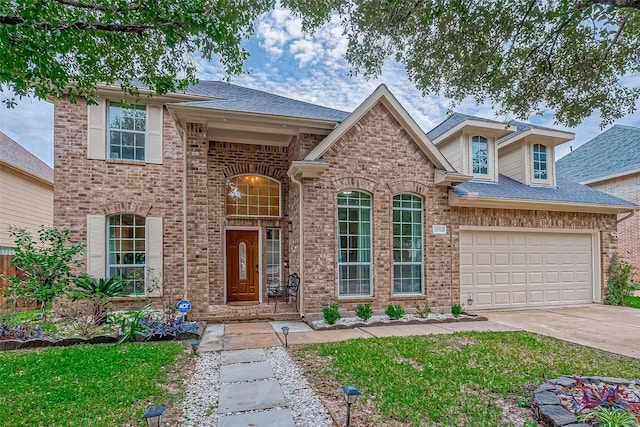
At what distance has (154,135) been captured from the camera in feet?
31.1

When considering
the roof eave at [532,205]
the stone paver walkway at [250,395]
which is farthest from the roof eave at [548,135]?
the stone paver walkway at [250,395]

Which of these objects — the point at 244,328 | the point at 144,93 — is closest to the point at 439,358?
the point at 244,328

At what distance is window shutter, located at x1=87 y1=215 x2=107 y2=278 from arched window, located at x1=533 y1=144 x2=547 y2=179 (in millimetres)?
13017

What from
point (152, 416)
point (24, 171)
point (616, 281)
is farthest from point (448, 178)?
point (24, 171)

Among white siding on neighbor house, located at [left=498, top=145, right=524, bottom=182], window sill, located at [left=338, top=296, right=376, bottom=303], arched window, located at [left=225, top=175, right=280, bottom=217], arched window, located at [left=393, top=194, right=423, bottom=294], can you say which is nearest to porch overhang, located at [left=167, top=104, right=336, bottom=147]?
arched window, located at [left=225, top=175, right=280, bottom=217]

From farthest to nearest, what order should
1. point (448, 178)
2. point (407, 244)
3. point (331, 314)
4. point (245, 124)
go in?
point (407, 244) < point (448, 178) < point (245, 124) < point (331, 314)

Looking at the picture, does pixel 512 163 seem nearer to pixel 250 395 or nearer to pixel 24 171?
pixel 250 395

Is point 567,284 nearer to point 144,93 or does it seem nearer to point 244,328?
point 244,328

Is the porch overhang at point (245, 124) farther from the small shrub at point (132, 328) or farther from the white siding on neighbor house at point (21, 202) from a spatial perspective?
the white siding on neighbor house at point (21, 202)

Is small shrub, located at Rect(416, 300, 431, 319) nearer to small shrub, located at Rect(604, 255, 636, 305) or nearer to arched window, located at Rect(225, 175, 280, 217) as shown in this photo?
arched window, located at Rect(225, 175, 280, 217)

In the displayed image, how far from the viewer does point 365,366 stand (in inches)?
185

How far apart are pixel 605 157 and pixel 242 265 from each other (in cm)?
1814

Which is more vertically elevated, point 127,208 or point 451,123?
point 451,123

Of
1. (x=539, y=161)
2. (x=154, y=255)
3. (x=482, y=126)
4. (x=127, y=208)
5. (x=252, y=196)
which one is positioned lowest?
(x=154, y=255)
